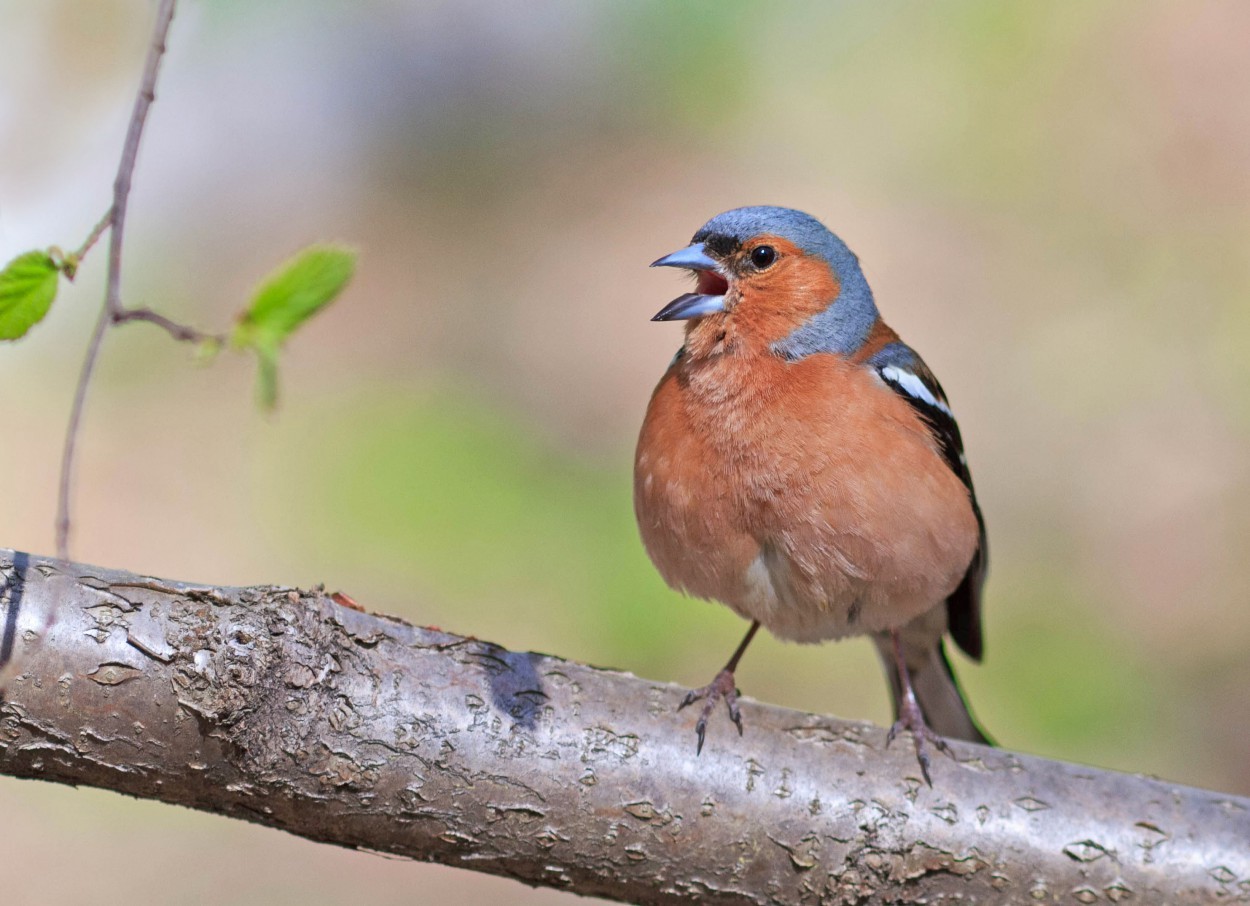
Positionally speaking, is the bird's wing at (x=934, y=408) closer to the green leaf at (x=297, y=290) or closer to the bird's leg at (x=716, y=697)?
the bird's leg at (x=716, y=697)

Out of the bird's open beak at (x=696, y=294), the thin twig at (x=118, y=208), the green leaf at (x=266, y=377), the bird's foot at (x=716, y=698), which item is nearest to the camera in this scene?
the thin twig at (x=118, y=208)

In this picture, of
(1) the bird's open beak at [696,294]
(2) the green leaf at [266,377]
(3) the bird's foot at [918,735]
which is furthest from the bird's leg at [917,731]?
(2) the green leaf at [266,377]

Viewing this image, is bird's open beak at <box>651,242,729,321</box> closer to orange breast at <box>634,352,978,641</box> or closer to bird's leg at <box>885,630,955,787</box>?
orange breast at <box>634,352,978,641</box>

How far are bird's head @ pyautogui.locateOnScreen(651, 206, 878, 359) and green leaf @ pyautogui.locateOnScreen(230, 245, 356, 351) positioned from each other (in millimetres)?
2148

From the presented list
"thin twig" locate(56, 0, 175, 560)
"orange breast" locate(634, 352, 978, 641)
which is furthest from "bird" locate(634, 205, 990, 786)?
"thin twig" locate(56, 0, 175, 560)

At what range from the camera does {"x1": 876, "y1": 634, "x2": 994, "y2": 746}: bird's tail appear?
4883 mm

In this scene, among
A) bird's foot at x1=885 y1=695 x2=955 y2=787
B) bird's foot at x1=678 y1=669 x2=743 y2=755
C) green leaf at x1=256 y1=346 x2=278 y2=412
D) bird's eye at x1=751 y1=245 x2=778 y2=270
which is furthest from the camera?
bird's eye at x1=751 y1=245 x2=778 y2=270

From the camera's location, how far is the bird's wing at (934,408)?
4359mm

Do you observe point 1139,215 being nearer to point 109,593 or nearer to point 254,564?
point 254,564

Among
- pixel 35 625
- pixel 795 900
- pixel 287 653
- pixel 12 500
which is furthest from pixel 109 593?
pixel 12 500

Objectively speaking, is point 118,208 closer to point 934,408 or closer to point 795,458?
point 795,458

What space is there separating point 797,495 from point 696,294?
942 millimetres

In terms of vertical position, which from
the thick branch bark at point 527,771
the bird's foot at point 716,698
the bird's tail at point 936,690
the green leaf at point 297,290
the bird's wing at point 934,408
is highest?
the bird's wing at point 934,408

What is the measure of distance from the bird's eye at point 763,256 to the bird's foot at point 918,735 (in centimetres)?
161
